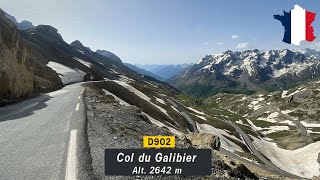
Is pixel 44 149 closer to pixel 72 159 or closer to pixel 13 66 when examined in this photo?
pixel 72 159

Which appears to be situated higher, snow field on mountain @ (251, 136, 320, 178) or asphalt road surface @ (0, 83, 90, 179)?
asphalt road surface @ (0, 83, 90, 179)

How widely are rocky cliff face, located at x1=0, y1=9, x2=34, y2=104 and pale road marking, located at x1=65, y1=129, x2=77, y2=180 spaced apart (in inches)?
790

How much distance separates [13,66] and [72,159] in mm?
30111

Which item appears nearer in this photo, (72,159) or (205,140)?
(72,159)

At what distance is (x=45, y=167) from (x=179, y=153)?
4481 millimetres

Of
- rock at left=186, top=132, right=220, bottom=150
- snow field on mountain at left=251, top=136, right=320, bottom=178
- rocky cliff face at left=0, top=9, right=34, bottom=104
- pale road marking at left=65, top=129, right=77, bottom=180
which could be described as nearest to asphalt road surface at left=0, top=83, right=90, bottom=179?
pale road marking at left=65, top=129, right=77, bottom=180

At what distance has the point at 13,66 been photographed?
1447 inches

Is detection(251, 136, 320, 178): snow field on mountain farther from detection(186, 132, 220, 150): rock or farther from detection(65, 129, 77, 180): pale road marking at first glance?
detection(65, 129, 77, 180): pale road marking

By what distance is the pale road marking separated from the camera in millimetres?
9320

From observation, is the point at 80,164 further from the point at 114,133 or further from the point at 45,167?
the point at 114,133

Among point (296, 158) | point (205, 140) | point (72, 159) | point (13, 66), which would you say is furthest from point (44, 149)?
Answer: point (296, 158)

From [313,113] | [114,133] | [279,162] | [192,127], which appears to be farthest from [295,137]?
[114,133]

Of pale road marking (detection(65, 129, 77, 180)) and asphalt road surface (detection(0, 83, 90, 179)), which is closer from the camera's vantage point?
pale road marking (detection(65, 129, 77, 180))

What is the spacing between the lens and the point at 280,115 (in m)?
196
